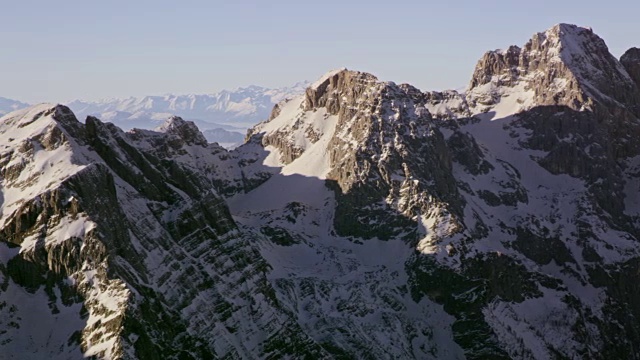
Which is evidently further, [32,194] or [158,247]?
[158,247]

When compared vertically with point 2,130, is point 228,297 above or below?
below

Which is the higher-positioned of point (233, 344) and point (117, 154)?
point (117, 154)

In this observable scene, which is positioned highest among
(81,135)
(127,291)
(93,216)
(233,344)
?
(81,135)

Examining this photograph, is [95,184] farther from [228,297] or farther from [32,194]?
[228,297]

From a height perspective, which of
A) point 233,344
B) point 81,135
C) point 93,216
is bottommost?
point 233,344

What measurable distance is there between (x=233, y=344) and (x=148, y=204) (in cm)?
3485

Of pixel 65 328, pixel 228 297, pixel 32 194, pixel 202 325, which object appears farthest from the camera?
pixel 228 297

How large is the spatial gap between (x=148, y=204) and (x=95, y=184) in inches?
862

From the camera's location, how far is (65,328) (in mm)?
161250

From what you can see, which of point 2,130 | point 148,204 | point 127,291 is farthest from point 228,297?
point 2,130

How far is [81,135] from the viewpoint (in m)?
194

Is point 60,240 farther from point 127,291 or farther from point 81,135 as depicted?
point 81,135

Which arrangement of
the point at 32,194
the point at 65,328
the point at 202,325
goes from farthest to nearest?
the point at 202,325
the point at 32,194
the point at 65,328

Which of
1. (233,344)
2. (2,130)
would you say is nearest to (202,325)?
(233,344)
